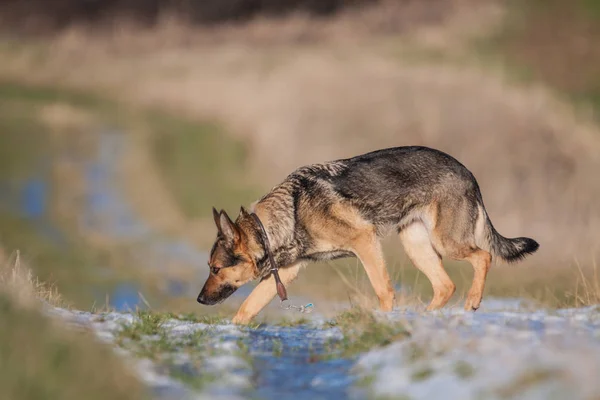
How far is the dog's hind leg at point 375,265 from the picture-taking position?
8.36 metres

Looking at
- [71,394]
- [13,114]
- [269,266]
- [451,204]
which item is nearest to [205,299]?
[269,266]

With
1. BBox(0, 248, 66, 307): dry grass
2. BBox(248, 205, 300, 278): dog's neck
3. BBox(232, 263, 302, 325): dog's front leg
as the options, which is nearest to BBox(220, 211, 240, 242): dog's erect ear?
BBox(248, 205, 300, 278): dog's neck

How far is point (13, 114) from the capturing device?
28828mm

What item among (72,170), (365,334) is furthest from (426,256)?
(72,170)

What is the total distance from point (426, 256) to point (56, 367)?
4500mm

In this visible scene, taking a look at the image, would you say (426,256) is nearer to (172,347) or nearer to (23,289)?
(172,347)

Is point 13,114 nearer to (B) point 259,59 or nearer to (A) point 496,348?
(B) point 259,59

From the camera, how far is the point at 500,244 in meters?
9.07

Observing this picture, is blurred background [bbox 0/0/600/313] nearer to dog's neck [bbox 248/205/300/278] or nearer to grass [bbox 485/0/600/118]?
grass [bbox 485/0/600/118]

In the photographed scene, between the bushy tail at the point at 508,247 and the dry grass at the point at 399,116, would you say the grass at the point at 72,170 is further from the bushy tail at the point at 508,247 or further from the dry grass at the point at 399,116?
the bushy tail at the point at 508,247

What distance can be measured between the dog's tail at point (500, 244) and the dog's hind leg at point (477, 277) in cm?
22

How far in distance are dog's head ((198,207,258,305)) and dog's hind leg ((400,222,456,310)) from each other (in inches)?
62.0

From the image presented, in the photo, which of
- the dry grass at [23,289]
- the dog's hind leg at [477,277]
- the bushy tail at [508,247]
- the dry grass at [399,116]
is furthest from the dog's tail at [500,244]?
the dry grass at [399,116]

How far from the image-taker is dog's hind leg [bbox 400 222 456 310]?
29.7 feet
